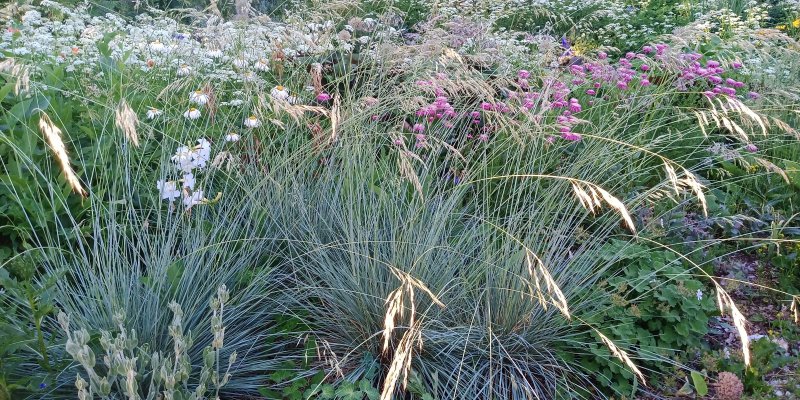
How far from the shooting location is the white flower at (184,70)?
3.52 m

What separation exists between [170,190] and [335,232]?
70 centimetres

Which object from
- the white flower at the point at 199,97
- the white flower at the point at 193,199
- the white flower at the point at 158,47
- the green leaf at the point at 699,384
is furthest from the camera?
the white flower at the point at 158,47

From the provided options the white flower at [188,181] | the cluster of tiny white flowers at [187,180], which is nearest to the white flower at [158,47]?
the cluster of tiny white flowers at [187,180]

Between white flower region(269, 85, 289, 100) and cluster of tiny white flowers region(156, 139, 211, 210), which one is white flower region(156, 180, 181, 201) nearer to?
cluster of tiny white flowers region(156, 139, 211, 210)

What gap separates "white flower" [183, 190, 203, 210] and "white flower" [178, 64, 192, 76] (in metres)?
0.81

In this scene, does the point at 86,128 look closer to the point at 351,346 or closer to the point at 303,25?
the point at 303,25

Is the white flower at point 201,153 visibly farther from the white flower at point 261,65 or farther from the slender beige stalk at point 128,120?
the white flower at point 261,65

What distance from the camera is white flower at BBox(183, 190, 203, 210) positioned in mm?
2902

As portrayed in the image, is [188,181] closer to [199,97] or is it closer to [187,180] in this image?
[187,180]

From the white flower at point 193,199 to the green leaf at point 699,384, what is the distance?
201 centimetres

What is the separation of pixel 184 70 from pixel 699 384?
Result: 2647 millimetres

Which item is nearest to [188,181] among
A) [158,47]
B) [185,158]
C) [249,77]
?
[185,158]

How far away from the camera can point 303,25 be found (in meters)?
3.63

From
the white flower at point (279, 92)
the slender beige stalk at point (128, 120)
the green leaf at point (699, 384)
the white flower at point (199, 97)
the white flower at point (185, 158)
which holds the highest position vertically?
the slender beige stalk at point (128, 120)
